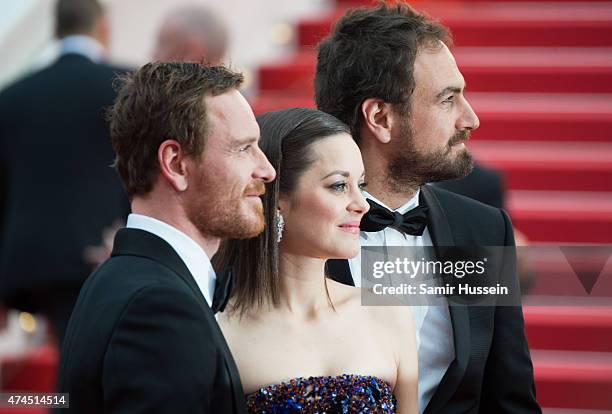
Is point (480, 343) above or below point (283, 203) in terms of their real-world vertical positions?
below

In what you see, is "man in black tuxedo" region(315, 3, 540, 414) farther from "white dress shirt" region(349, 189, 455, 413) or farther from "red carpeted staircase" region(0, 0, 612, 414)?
"red carpeted staircase" region(0, 0, 612, 414)

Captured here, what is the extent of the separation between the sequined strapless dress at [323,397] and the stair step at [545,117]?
3923 mm

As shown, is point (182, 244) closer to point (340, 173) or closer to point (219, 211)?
point (219, 211)

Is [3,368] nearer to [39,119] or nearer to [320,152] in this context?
[39,119]

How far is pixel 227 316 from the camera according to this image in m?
3.29

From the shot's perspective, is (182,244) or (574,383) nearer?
(182,244)

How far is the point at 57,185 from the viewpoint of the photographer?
18.0 ft

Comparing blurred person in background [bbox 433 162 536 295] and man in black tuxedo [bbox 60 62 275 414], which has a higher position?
blurred person in background [bbox 433 162 536 295]

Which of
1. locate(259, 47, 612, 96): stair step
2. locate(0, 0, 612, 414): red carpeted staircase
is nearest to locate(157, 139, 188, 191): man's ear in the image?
locate(0, 0, 612, 414): red carpeted staircase

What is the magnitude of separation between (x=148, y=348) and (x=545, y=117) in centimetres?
478

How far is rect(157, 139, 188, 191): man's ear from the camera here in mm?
2877

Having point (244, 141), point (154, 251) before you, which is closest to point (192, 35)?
point (244, 141)

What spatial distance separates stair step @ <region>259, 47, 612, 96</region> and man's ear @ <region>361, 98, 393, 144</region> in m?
4.00

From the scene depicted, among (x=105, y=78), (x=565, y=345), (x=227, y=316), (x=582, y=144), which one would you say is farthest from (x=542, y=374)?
(x=227, y=316)
